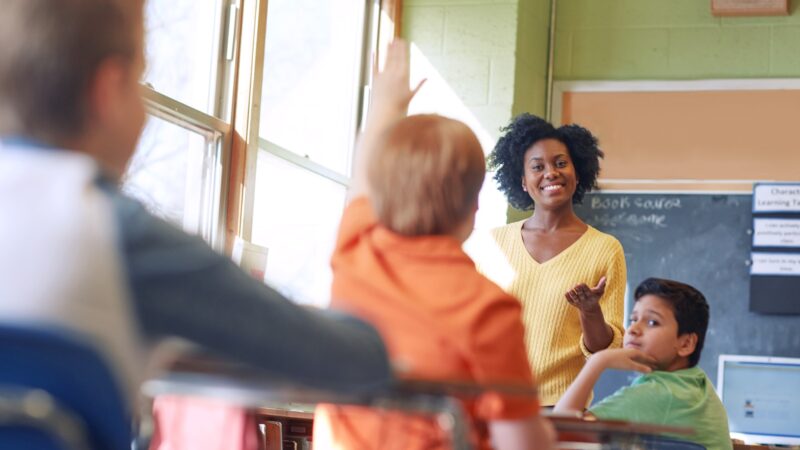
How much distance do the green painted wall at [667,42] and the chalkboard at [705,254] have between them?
2.16ft

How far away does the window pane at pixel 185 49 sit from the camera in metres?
4.09

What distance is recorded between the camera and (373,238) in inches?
59.9

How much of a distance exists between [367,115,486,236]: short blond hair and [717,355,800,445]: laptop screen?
14.9 feet

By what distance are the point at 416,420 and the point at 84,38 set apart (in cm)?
62

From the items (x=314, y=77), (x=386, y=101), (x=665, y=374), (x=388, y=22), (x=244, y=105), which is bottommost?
(x=665, y=374)

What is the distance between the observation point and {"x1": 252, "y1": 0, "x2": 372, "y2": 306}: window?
16.2 feet

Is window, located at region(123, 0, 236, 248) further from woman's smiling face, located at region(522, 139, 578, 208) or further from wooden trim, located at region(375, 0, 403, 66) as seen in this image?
wooden trim, located at region(375, 0, 403, 66)

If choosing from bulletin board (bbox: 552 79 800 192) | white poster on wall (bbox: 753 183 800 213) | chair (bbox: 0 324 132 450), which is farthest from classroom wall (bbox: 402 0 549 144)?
chair (bbox: 0 324 132 450)

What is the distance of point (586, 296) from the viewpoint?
308 centimetres

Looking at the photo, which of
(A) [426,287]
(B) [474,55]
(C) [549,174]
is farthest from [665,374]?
(B) [474,55]

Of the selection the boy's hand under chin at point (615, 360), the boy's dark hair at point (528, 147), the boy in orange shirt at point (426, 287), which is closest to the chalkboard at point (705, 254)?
the boy's dark hair at point (528, 147)

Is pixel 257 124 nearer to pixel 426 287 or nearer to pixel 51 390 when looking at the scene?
pixel 426 287

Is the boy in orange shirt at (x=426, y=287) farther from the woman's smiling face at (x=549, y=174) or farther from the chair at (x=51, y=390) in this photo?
the woman's smiling face at (x=549, y=174)

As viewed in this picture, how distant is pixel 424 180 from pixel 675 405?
1336 millimetres
